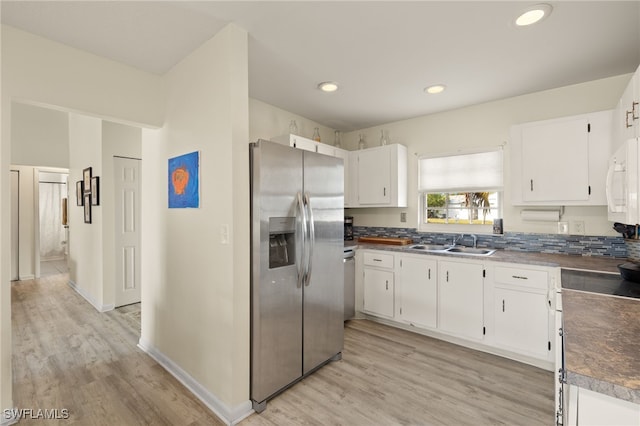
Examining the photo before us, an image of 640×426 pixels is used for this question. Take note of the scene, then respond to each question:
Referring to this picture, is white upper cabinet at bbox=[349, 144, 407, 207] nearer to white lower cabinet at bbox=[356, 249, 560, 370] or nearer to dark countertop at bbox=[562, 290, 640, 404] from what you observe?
white lower cabinet at bbox=[356, 249, 560, 370]

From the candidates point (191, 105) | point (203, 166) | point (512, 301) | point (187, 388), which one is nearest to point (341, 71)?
point (191, 105)

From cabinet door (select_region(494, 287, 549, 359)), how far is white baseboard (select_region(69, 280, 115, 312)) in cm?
456

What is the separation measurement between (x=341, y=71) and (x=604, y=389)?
249 centimetres

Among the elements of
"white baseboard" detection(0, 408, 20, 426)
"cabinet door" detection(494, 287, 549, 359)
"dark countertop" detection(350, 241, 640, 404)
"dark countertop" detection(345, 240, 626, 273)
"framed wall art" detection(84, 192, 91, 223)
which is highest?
"framed wall art" detection(84, 192, 91, 223)

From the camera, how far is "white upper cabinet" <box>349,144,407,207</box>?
12.1 feet

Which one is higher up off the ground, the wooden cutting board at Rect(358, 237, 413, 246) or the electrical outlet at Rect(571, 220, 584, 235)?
the electrical outlet at Rect(571, 220, 584, 235)

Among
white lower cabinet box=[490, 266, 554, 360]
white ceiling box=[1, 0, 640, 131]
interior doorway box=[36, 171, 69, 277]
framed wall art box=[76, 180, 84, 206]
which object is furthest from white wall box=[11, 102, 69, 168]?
white lower cabinet box=[490, 266, 554, 360]

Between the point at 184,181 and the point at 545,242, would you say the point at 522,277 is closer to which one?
the point at 545,242

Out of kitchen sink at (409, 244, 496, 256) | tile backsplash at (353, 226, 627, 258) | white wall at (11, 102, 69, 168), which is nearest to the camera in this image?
tile backsplash at (353, 226, 627, 258)

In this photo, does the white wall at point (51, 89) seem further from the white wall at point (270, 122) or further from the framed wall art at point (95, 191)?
the framed wall art at point (95, 191)

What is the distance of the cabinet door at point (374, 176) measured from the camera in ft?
12.3

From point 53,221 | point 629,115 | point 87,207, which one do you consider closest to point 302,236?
point 629,115

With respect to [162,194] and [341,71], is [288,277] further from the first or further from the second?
[341,71]

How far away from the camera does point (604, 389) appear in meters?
0.76
